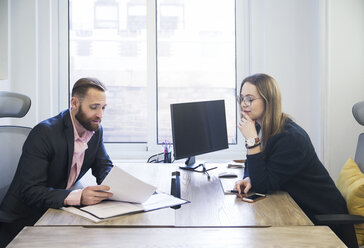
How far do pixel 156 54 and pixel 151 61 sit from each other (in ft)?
0.25

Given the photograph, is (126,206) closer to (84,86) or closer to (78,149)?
(78,149)

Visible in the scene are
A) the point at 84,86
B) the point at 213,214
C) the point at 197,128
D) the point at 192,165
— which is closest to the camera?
the point at 213,214

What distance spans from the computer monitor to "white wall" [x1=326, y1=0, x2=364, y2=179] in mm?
851

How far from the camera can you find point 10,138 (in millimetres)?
2020

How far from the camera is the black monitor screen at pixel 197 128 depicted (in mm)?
2193

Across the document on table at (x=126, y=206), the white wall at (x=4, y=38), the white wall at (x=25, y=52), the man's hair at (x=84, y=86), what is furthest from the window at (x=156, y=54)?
the document on table at (x=126, y=206)

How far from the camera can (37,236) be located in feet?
4.08

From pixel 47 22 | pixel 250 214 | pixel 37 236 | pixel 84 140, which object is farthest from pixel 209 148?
pixel 47 22

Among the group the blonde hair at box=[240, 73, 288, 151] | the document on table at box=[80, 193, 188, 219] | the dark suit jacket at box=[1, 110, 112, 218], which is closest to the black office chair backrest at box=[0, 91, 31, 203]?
the dark suit jacket at box=[1, 110, 112, 218]

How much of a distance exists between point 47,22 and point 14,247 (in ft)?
7.58

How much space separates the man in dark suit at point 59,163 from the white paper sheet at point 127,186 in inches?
1.7

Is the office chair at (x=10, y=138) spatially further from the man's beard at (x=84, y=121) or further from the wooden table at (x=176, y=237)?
the wooden table at (x=176, y=237)

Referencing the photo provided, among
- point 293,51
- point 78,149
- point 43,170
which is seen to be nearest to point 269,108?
point 78,149

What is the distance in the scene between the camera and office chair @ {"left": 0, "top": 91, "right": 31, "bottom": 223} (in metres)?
1.95
